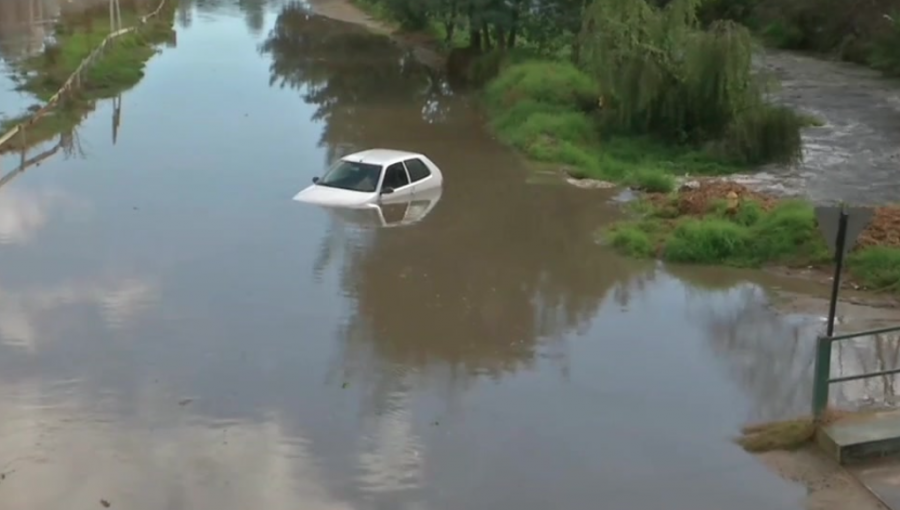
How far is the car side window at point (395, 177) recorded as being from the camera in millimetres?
25016

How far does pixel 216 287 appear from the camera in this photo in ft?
63.6

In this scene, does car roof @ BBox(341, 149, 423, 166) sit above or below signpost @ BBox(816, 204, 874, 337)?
below

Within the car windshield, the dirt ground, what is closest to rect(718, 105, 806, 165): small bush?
the car windshield

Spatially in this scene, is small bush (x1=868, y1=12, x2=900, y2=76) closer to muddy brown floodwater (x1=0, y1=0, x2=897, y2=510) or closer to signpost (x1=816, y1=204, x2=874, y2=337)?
muddy brown floodwater (x1=0, y1=0, x2=897, y2=510)

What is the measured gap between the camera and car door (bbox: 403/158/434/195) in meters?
25.7

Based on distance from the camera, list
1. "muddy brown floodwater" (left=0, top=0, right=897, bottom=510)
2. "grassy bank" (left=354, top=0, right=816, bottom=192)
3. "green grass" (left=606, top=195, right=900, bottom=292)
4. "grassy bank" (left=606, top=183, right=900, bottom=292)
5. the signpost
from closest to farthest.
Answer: the signpost, "muddy brown floodwater" (left=0, top=0, right=897, bottom=510), "grassy bank" (left=606, top=183, right=900, bottom=292), "green grass" (left=606, top=195, right=900, bottom=292), "grassy bank" (left=354, top=0, right=816, bottom=192)

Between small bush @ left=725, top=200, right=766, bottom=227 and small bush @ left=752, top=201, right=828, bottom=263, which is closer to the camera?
small bush @ left=752, top=201, right=828, bottom=263

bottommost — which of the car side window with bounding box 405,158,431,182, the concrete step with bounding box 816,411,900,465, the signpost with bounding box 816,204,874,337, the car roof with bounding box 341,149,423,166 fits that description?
the car side window with bounding box 405,158,431,182

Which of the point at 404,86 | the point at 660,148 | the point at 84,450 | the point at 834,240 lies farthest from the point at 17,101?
the point at 834,240

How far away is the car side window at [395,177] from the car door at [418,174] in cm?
20

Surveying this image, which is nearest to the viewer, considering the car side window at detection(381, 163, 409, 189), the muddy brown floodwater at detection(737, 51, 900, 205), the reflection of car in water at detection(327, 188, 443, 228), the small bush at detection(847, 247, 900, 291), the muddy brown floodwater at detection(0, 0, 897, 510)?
the muddy brown floodwater at detection(0, 0, 897, 510)

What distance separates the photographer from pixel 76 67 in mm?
44844

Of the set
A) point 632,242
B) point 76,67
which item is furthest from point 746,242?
point 76,67

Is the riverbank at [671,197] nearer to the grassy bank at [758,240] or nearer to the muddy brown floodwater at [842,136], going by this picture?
the grassy bank at [758,240]
